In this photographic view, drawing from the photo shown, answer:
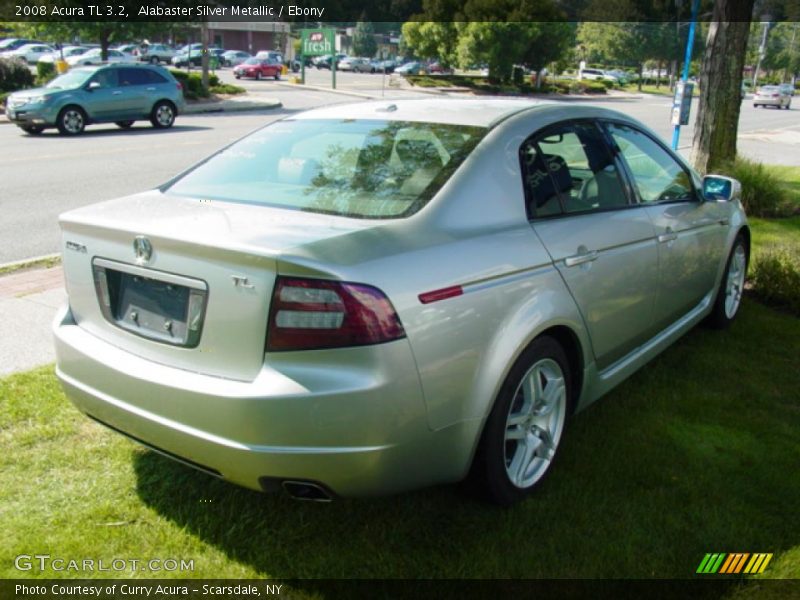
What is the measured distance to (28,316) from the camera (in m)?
5.35

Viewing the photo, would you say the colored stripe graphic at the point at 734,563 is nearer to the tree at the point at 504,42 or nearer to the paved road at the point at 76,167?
the paved road at the point at 76,167

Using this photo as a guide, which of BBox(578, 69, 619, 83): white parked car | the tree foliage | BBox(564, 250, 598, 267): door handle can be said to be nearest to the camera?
BBox(564, 250, 598, 267): door handle

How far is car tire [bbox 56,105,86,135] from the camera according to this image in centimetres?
1783

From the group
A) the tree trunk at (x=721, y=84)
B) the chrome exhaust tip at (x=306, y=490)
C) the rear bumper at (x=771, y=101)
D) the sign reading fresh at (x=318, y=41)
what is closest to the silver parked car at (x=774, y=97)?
the rear bumper at (x=771, y=101)

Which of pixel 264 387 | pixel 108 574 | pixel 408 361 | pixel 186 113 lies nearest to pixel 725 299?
pixel 408 361

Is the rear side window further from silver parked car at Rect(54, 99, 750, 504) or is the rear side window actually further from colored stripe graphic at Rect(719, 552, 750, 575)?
colored stripe graphic at Rect(719, 552, 750, 575)

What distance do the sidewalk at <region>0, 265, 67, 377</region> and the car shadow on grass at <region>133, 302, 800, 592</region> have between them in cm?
155

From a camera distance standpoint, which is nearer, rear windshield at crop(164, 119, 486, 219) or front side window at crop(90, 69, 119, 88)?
rear windshield at crop(164, 119, 486, 219)

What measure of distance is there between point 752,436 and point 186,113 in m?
25.5

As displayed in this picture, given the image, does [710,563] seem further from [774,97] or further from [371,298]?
[774,97]

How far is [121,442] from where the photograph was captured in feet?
11.9

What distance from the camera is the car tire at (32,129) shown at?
695 inches

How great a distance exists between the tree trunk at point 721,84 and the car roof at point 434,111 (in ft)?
21.7

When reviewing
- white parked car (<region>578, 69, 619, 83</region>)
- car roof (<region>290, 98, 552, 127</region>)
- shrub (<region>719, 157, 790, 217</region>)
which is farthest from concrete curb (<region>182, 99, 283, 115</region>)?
white parked car (<region>578, 69, 619, 83</region>)
